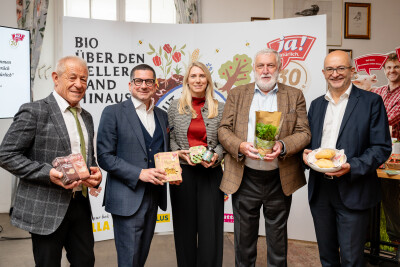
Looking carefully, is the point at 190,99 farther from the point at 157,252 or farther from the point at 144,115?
the point at 157,252

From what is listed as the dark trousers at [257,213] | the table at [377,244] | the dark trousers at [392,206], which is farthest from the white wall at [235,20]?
the dark trousers at [257,213]

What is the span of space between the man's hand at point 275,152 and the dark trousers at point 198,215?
46 cm

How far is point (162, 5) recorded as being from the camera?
16.3 ft

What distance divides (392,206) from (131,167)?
2.60 metres

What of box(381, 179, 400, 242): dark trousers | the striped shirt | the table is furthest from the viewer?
the striped shirt

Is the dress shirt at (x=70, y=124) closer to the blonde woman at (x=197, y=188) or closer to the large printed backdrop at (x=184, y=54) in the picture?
the blonde woman at (x=197, y=188)

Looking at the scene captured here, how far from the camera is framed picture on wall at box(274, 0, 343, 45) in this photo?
4730 millimetres

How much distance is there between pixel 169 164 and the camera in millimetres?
1979

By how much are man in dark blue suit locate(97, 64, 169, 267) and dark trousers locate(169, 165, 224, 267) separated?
0.22 metres

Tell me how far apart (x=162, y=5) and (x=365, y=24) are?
121 inches

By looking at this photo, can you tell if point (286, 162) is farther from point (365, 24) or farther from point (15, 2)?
point (15, 2)

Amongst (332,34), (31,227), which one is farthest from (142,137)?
(332,34)

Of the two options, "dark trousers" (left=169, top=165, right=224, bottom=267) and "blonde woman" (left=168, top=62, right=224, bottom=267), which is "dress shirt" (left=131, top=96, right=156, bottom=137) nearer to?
"blonde woman" (left=168, top=62, right=224, bottom=267)

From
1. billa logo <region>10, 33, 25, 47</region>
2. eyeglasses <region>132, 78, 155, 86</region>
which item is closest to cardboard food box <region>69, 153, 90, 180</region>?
eyeglasses <region>132, 78, 155, 86</region>
